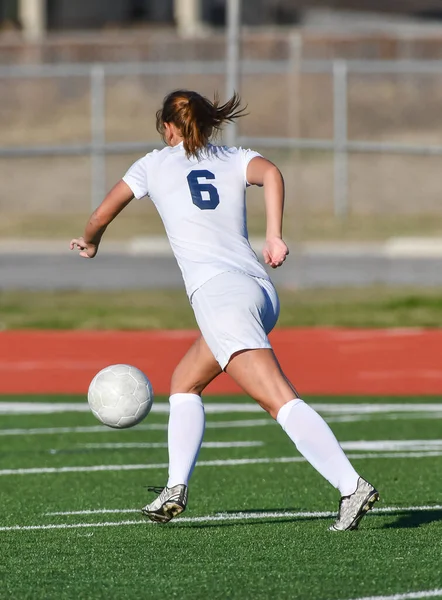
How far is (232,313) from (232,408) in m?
5.79

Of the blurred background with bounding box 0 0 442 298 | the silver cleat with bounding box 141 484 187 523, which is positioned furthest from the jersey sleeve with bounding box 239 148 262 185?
the blurred background with bounding box 0 0 442 298

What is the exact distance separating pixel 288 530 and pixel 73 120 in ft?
92.8

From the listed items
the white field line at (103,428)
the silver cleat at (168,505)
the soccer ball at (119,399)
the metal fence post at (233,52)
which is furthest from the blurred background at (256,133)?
the silver cleat at (168,505)

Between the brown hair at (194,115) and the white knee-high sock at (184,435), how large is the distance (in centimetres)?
122

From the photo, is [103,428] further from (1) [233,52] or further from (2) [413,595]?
(1) [233,52]

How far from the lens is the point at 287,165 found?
31.8 metres

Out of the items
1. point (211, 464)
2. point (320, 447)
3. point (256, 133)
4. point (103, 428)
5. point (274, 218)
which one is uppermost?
point (274, 218)

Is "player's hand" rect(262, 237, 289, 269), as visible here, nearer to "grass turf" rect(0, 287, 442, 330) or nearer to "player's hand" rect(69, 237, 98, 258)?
"player's hand" rect(69, 237, 98, 258)

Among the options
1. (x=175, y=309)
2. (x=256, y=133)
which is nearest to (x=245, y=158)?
(x=175, y=309)

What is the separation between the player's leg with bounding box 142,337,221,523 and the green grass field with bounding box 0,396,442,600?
16 cm

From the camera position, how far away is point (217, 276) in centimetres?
631

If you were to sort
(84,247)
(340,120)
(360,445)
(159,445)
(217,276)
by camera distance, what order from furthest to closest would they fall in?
1. (340,120)
2. (159,445)
3. (360,445)
4. (84,247)
5. (217,276)

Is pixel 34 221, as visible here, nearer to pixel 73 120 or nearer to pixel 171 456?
pixel 73 120

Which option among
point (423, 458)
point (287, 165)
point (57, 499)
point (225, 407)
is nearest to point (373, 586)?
point (57, 499)
